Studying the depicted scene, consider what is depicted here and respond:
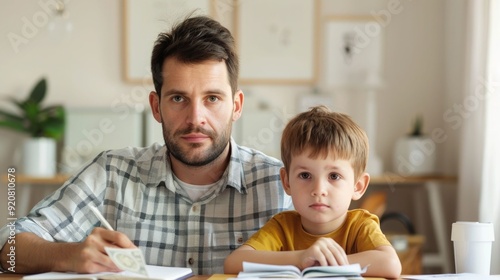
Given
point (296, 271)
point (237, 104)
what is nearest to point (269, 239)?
point (296, 271)

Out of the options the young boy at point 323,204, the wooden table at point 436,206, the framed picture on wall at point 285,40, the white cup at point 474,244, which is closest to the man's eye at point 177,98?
the young boy at point 323,204

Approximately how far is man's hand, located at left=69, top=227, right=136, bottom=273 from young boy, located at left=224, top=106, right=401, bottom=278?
0.72ft

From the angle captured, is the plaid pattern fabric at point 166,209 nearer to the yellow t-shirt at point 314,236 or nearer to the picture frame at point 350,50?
the yellow t-shirt at point 314,236

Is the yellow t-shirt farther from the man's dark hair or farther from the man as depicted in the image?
the man's dark hair

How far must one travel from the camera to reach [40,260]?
4.94ft

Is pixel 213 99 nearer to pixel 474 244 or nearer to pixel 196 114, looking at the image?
pixel 196 114

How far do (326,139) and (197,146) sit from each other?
35 cm

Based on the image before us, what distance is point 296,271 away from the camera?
4.33 ft

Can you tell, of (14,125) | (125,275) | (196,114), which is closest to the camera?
(125,275)

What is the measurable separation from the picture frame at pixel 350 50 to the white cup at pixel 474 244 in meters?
2.55

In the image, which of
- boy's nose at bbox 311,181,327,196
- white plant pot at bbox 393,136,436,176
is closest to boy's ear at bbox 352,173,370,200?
boy's nose at bbox 311,181,327,196

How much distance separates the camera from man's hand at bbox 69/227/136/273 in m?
1.37

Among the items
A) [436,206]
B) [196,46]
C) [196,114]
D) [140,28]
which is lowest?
[436,206]

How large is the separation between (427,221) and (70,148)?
6.26ft
